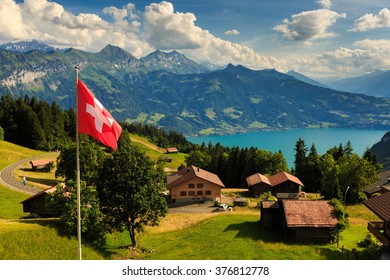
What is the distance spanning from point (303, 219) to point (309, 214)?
149 centimetres

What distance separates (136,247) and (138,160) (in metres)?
10.0

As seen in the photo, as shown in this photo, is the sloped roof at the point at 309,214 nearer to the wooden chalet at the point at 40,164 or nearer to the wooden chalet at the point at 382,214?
the wooden chalet at the point at 382,214

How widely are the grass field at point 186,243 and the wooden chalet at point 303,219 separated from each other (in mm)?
1338

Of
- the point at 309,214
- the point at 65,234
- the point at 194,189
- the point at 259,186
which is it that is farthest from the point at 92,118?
the point at 259,186

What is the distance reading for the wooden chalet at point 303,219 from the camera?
36875 mm

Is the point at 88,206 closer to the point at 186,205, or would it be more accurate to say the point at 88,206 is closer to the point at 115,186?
Result: the point at 115,186

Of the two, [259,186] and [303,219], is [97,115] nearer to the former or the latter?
[303,219]

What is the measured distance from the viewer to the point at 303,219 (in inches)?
1486

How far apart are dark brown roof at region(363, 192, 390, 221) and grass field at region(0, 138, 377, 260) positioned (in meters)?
5.74

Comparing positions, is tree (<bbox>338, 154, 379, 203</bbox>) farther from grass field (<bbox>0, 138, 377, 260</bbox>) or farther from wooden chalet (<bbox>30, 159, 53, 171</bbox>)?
wooden chalet (<bbox>30, 159, 53, 171</bbox>)

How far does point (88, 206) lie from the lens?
35.0m

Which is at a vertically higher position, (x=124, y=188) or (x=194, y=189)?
(x=124, y=188)

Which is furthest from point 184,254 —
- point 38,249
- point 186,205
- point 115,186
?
point 186,205

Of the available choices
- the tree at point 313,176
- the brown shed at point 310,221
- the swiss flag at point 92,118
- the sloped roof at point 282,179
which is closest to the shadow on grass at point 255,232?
the brown shed at point 310,221
